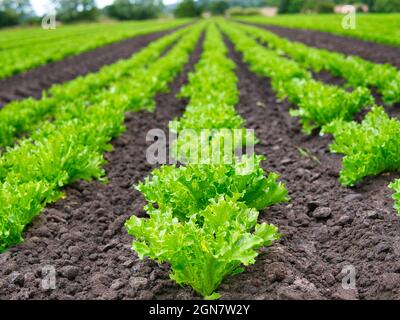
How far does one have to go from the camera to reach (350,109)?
7977 millimetres

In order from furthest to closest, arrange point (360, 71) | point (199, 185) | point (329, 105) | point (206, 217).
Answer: point (360, 71) < point (329, 105) < point (199, 185) < point (206, 217)

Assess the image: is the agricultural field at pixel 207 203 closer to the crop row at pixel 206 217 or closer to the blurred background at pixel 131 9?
the crop row at pixel 206 217

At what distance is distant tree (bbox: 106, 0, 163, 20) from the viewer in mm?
96500

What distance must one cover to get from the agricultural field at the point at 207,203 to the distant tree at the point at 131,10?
91.3 meters

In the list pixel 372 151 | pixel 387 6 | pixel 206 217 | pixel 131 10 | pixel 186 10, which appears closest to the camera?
pixel 206 217

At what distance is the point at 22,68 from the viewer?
17.5 meters

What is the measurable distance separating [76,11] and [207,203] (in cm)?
8378

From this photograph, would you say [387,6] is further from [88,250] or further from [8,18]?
[88,250]

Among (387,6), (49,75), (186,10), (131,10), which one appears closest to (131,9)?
(131,10)

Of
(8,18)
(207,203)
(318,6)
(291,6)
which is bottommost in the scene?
(207,203)

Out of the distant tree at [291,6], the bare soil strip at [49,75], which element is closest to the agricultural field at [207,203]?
the bare soil strip at [49,75]

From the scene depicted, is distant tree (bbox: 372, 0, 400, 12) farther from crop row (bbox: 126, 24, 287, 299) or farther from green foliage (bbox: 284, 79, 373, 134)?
crop row (bbox: 126, 24, 287, 299)
